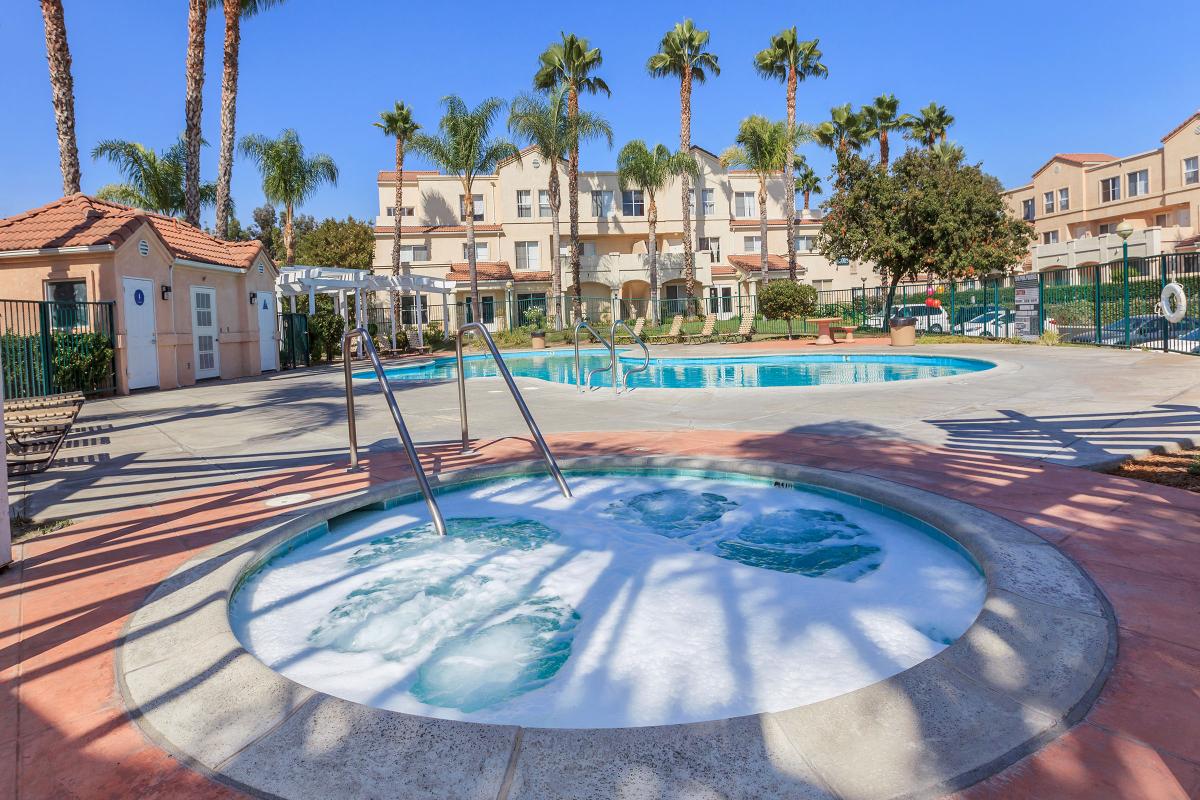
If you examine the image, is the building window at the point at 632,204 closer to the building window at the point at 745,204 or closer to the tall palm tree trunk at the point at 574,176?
the building window at the point at 745,204

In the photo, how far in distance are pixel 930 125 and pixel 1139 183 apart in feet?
42.2

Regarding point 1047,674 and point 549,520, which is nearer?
point 1047,674

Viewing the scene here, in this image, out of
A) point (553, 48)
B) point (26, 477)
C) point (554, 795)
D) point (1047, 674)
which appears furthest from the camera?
point (553, 48)

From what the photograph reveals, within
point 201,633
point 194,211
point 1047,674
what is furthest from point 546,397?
point 194,211

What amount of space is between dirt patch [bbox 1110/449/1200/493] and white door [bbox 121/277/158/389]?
17.6 m

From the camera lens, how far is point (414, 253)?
45812 mm

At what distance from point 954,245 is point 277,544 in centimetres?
2838

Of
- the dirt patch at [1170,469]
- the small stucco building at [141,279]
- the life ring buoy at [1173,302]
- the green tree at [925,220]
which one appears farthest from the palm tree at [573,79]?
the dirt patch at [1170,469]

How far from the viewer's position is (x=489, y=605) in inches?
A: 175

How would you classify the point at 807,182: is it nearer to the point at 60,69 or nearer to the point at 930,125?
the point at 930,125

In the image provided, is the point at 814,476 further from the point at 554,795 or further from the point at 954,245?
the point at 954,245

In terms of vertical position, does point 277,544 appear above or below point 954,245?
below

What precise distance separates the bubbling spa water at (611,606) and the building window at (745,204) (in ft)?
155

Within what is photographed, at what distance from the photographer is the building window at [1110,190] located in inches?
1838
